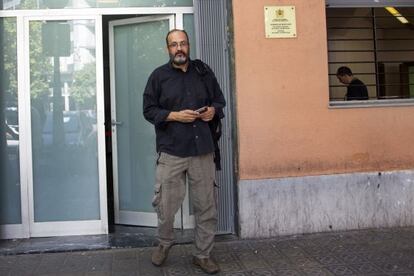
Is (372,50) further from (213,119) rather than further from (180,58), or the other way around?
(180,58)

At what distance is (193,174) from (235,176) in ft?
3.94

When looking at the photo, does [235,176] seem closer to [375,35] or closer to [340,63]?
[340,63]

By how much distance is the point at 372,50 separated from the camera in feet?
22.3

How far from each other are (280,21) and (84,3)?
218 centimetres

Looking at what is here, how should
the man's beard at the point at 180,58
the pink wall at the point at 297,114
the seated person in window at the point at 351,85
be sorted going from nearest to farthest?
the man's beard at the point at 180,58, the pink wall at the point at 297,114, the seated person in window at the point at 351,85

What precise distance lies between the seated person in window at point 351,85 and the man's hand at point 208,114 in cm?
229

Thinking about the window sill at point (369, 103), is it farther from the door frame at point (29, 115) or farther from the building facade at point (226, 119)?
the door frame at point (29, 115)

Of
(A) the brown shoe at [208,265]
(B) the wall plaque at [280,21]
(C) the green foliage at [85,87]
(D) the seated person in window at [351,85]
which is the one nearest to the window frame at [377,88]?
(D) the seated person in window at [351,85]

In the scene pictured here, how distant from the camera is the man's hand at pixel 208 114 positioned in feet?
15.9

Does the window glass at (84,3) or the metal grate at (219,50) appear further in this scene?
the window glass at (84,3)

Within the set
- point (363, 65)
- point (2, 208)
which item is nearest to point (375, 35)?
point (363, 65)

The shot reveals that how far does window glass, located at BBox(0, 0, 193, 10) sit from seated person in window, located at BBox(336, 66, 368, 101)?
1913 mm

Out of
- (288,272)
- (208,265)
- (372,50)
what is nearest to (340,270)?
(288,272)

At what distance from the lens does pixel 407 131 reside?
6410 millimetres
